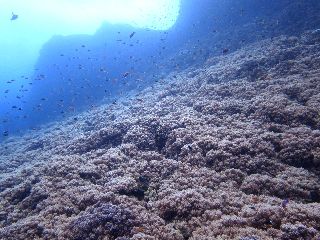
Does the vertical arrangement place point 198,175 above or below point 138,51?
below

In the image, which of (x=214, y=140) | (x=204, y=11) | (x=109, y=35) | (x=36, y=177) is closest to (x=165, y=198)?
(x=214, y=140)

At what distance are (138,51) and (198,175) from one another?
3612 cm

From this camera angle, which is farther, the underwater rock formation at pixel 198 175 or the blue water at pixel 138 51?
the blue water at pixel 138 51

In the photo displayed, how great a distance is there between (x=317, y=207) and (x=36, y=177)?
30.4 ft

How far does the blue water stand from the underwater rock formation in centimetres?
885

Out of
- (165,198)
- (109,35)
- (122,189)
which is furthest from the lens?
(109,35)

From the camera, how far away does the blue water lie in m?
26.9

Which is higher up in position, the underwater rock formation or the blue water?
the blue water

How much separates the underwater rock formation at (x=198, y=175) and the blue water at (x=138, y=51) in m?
8.85

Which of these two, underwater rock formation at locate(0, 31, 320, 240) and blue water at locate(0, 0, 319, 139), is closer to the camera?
underwater rock formation at locate(0, 31, 320, 240)

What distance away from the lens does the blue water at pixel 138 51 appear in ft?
88.1

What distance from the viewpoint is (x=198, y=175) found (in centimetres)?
877

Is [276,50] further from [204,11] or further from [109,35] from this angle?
[109,35]

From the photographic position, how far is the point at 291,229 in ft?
18.4
